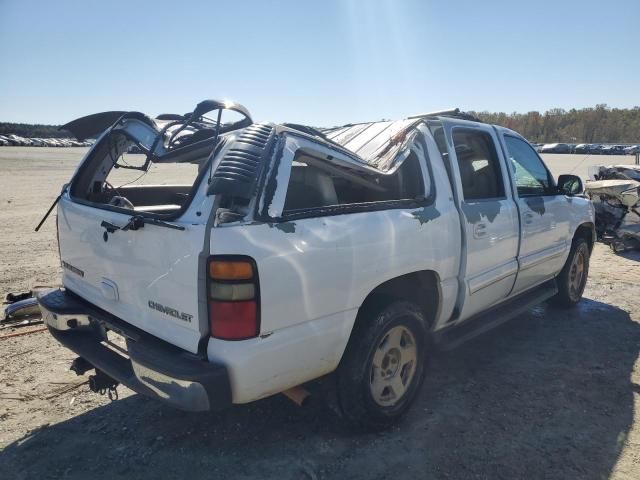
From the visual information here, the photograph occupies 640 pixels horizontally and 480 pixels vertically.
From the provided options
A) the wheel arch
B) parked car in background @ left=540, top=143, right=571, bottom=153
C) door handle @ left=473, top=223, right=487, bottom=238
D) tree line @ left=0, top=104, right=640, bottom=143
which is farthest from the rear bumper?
tree line @ left=0, top=104, right=640, bottom=143

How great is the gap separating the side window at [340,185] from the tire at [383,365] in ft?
2.43

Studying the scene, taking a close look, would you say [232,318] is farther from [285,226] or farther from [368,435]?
[368,435]

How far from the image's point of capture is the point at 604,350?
4305mm

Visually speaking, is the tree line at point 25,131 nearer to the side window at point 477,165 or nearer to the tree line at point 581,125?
the tree line at point 581,125

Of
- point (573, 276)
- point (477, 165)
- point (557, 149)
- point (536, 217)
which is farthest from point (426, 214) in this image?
point (557, 149)

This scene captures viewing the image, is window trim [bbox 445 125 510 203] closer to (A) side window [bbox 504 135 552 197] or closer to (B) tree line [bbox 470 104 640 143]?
(A) side window [bbox 504 135 552 197]

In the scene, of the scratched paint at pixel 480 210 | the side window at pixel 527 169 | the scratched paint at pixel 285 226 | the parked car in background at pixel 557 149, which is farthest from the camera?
the parked car in background at pixel 557 149

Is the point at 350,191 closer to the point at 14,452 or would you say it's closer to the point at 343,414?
the point at 343,414

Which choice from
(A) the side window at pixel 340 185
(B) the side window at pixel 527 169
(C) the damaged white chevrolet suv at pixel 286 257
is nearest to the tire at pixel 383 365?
(C) the damaged white chevrolet suv at pixel 286 257

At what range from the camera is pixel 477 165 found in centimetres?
387

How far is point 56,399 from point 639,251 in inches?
356

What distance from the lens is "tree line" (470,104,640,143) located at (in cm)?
9212

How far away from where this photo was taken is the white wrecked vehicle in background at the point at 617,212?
819cm

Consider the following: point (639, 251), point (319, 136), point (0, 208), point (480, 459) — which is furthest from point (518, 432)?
point (0, 208)
